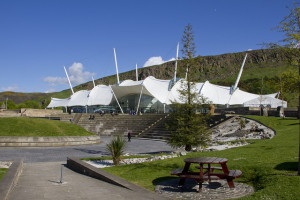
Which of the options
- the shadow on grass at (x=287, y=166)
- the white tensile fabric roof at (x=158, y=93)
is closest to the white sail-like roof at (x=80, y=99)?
the white tensile fabric roof at (x=158, y=93)

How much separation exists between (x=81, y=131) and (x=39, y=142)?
4549 millimetres

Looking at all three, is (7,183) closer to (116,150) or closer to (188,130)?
(116,150)

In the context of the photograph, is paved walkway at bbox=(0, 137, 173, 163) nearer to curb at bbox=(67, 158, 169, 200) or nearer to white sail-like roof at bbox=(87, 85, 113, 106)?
curb at bbox=(67, 158, 169, 200)

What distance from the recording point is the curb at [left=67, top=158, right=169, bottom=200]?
279 inches

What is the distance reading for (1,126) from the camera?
22.2 metres

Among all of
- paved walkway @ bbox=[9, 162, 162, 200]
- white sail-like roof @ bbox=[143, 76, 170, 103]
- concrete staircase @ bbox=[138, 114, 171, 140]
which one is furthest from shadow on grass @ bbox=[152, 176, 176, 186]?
white sail-like roof @ bbox=[143, 76, 170, 103]

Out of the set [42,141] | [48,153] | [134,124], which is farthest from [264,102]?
[48,153]

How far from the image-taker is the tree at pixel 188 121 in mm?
16312

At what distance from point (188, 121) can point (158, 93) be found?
41686 millimetres

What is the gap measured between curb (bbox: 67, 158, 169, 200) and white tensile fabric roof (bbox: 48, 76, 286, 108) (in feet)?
134

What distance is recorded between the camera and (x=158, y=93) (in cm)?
5838

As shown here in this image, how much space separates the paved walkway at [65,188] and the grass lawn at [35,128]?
12.3 m

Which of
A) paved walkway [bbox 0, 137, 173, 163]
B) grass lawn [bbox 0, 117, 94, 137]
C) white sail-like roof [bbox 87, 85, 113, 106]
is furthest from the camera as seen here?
white sail-like roof [bbox 87, 85, 113, 106]

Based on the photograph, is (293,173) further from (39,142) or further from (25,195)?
(39,142)
